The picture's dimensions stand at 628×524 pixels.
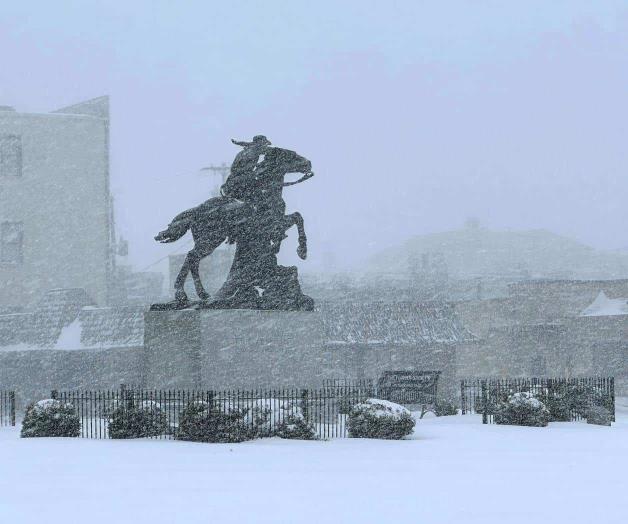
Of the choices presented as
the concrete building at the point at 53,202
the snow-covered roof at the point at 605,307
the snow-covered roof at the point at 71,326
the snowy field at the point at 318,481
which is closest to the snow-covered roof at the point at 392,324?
the snow-covered roof at the point at 605,307

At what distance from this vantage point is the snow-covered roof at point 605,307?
182 feet

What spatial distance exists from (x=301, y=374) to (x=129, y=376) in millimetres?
20815

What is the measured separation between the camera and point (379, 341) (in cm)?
4678

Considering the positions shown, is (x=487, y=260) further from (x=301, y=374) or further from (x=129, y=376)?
(x=301, y=374)

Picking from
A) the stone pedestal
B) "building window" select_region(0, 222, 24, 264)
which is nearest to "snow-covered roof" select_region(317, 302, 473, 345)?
"building window" select_region(0, 222, 24, 264)

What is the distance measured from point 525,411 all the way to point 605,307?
37.5 m

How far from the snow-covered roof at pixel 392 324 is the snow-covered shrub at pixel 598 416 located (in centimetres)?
2405

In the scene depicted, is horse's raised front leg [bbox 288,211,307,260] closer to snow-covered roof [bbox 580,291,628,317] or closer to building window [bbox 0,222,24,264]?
building window [bbox 0,222,24,264]

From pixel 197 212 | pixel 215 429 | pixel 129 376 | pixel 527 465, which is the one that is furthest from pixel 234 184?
pixel 129 376

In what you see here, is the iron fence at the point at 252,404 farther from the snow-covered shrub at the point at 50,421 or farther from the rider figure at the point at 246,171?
the rider figure at the point at 246,171

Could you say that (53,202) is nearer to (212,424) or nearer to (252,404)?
(252,404)

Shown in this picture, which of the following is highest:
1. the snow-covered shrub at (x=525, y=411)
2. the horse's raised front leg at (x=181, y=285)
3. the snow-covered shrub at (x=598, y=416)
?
the horse's raised front leg at (x=181, y=285)

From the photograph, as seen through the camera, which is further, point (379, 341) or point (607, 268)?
point (607, 268)

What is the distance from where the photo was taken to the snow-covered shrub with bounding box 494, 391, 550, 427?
21.0m
